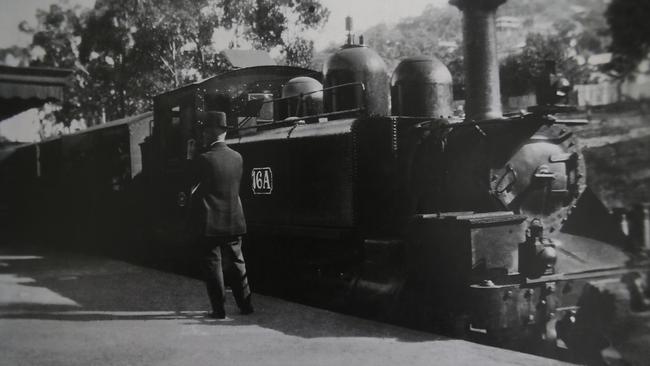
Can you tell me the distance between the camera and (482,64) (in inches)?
196

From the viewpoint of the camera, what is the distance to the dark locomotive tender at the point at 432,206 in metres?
4.76

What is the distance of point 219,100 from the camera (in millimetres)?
7867

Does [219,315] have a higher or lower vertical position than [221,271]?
lower

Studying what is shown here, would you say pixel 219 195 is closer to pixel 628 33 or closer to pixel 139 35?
pixel 628 33

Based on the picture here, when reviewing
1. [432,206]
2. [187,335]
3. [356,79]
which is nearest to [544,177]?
[432,206]

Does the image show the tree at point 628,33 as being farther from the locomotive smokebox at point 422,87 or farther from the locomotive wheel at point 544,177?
the locomotive smokebox at point 422,87

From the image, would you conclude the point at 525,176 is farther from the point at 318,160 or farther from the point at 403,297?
the point at 318,160

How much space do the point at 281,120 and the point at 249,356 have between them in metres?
3.72

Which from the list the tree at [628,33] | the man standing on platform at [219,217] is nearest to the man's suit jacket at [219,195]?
the man standing on platform at [219,217]

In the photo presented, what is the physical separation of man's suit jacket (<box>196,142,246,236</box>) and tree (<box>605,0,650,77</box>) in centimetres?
366

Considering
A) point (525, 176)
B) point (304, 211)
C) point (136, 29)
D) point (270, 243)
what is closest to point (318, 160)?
point (304, 211)

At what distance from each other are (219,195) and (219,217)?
0.65 ft

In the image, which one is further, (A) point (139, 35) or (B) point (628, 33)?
(A) point (139, 35)

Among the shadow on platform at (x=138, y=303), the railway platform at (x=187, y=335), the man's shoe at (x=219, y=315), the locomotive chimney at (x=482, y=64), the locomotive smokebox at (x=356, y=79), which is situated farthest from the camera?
the locomotive smokebox at (x=356, y=79)
